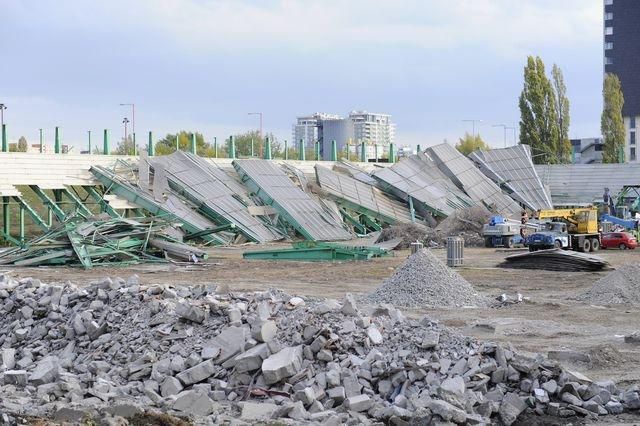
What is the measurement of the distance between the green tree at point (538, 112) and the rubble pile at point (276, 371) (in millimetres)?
61537

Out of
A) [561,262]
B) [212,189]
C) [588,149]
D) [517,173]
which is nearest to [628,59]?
[588,149]

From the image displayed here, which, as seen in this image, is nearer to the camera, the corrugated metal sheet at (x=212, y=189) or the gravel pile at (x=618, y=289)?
the gravel pile at (x=618, y=289)

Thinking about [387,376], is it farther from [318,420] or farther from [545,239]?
[545,239]

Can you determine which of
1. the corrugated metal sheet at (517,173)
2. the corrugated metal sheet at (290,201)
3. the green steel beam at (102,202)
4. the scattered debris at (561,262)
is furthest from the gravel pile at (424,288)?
the corrugated metal sheet at (517,173)

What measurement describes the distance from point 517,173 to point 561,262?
27.5m

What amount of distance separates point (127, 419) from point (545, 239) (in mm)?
25516

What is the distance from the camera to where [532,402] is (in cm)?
1148

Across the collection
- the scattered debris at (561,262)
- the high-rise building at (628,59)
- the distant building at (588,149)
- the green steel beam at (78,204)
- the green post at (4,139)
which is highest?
the high-rise building at (628,59)

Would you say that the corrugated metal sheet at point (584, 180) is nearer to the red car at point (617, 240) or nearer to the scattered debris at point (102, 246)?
the red car at point (617, 240)

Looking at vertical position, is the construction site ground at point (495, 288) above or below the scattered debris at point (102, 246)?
below

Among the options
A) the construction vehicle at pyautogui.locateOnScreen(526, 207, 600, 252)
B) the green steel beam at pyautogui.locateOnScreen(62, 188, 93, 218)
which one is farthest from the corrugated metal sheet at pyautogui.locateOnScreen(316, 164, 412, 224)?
the green steel beam at pyautogui.locateOnScreen(62, 188, 93, 218)

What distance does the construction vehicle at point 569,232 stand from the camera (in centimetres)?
3438

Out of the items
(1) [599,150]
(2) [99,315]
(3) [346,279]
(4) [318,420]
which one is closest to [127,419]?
(4) [318,420]

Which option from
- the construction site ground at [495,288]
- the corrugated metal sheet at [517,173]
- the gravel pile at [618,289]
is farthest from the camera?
the corrugated metal sheet at [517,173]
